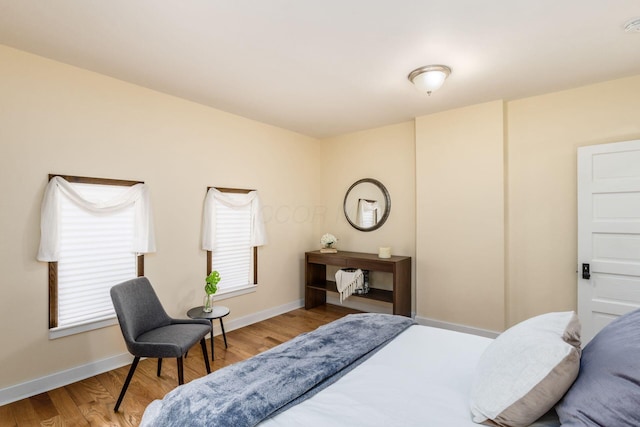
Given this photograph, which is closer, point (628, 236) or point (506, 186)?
point (628, 236)

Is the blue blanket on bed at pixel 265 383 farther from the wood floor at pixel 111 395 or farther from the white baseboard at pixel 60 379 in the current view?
the white baseboard at pixel 60 379

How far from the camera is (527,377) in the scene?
108cm

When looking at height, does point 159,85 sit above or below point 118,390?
above

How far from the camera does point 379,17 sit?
1941 mm

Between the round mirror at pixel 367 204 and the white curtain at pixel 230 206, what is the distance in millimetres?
1399

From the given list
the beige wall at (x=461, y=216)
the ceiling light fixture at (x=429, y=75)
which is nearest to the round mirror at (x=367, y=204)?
the beige wall at (x=461, y=216)

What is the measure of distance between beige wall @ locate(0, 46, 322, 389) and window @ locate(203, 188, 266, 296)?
121 mm

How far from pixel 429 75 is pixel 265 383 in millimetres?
2549

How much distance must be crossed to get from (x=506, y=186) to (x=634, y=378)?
2865 mm

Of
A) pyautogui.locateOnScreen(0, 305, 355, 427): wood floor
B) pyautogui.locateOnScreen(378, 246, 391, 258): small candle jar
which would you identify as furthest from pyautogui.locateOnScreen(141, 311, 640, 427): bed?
pyautogui.locateOnScreen(378, 246, 391, 258): small candle jar

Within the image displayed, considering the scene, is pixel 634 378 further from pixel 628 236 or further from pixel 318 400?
pixel 628 236

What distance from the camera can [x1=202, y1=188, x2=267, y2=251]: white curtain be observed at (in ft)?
11.3

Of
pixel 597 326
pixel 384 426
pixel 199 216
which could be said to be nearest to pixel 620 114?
pixel 597 326

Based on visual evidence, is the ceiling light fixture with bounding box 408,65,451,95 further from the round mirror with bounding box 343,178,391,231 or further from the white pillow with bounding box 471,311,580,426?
the white pillow with bounding box 471,311,580,426
